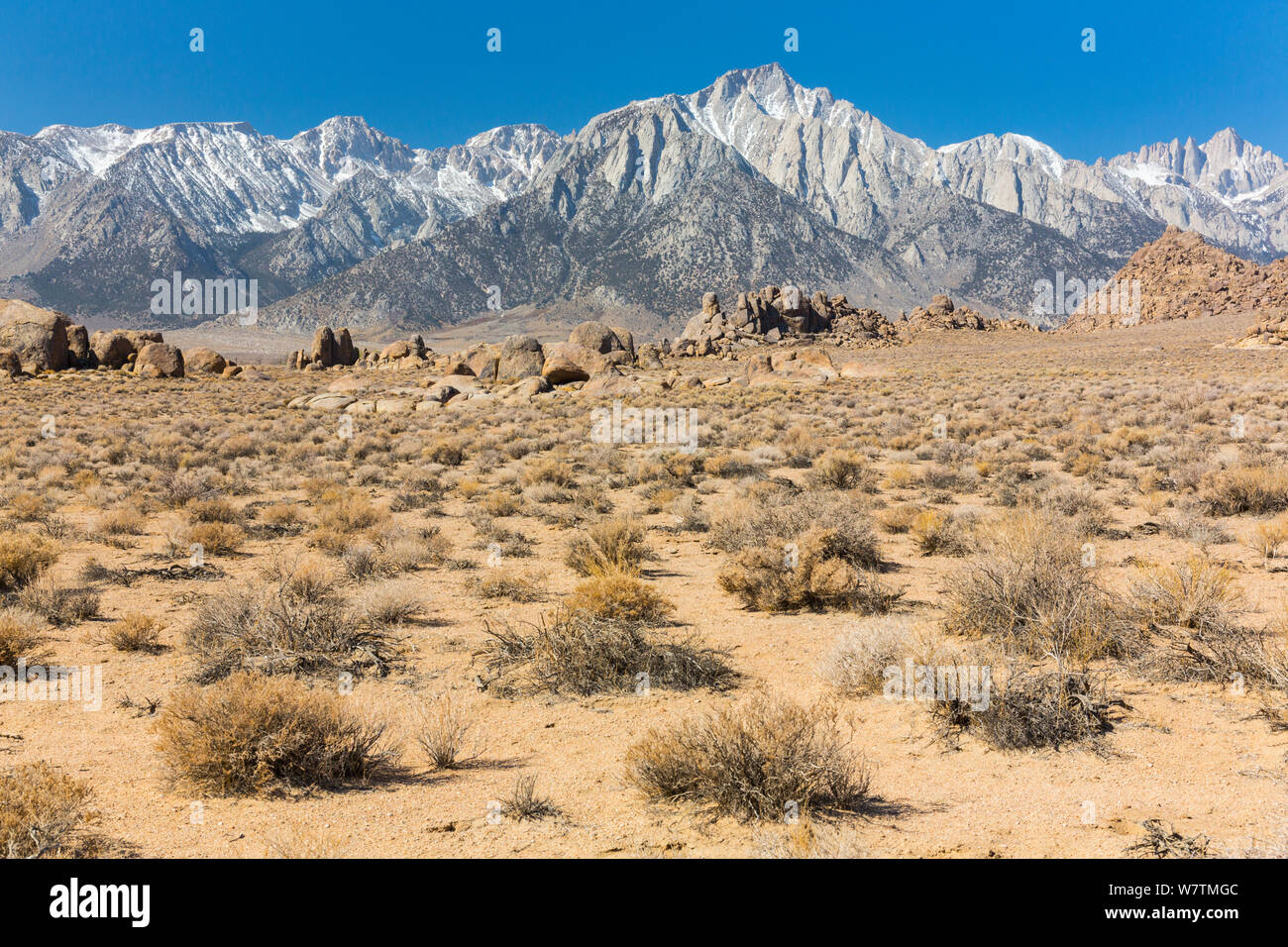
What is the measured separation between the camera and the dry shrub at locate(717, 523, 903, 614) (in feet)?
24.3

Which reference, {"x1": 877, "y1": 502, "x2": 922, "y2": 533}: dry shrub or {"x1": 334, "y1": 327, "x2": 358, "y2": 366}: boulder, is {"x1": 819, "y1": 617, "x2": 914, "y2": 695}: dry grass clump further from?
{"x1": 334, "y1": 327, "x2": 358, "y2": 366}: boulder

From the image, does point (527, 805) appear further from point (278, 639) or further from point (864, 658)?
point (278, 639)

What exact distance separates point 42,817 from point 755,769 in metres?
3.45

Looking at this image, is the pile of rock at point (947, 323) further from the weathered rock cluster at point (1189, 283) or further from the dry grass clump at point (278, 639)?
the dry grass clump at point (278, 639)

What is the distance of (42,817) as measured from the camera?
3.31m

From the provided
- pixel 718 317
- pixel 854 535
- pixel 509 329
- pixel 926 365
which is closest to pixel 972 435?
pixel 854 535

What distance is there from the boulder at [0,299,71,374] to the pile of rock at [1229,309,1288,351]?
8804cm

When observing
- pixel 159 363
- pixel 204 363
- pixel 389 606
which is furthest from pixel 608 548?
pixel 204 363

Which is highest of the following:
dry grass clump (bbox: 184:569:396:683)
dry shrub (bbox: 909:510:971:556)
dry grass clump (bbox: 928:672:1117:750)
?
dry shrub (bbox: 909:510:971:556)

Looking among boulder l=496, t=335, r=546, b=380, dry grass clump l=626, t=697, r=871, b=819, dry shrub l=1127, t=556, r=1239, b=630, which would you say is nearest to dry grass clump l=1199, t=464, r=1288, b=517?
dry shrub l=1127, t=556, r=1239, b=630

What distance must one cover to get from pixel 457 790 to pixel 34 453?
773 inches
